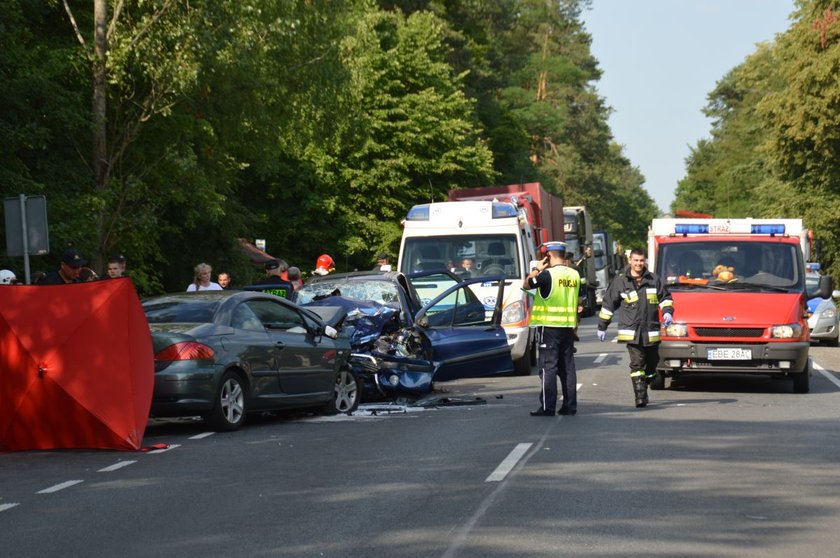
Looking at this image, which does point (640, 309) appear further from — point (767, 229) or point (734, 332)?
point (767, 229)

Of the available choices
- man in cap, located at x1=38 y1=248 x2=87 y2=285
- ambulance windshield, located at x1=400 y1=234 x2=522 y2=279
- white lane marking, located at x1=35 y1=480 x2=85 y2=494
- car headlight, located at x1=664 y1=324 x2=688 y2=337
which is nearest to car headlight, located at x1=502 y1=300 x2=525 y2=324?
ambulance windshield, located at x1=400 y1=234 x2=522 y2=279

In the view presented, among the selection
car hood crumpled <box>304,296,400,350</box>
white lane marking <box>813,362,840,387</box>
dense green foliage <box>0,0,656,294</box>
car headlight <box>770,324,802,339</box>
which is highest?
dense green foliage <box>0,0,656,294</box>

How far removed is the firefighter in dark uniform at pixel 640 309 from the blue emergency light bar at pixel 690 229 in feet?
10.5

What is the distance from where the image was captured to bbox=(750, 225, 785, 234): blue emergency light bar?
18953 mm

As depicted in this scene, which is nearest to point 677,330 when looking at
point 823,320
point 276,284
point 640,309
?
point 640,309

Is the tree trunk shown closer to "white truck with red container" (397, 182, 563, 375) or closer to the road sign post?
"white truck with red container" (397, 182, 563, 375)

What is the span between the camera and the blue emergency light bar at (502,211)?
2395 cm

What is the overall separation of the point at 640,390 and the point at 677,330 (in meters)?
2.13

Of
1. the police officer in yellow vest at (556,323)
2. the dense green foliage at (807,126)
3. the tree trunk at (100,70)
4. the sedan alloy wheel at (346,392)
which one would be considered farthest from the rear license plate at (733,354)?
the dense green foliage at (807,126)

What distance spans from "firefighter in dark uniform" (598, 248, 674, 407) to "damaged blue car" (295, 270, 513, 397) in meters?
2.72

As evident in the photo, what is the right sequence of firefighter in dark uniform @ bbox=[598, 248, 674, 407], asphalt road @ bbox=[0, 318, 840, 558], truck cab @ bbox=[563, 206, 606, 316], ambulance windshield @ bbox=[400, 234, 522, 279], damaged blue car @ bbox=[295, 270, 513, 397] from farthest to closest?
1. truck cab @ bbox=[563, 206, 606, 316]
2. ambulance windshield @ bbox=[400, 234, 522, 279]
3. damaged blue car @ bbox=[295, 270, 513, 397]
4. firefighter in dark uniform @ bbox=[598, 248, 674, 407]
5. asphalt road @ bbox=[0, 318, 840, 558]

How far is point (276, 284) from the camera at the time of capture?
1923cm

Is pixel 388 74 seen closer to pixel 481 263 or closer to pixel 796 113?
pixel 796 113

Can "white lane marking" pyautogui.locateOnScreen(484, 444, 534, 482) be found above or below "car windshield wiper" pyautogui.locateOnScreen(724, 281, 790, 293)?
below
